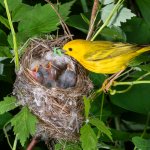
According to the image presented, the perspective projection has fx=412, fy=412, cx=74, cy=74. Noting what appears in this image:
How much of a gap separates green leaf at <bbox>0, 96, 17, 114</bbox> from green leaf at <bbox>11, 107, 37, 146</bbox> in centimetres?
6

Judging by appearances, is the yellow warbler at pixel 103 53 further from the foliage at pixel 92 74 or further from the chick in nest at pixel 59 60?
the chick in nest at pixel 59 60

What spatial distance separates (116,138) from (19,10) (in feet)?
2.66

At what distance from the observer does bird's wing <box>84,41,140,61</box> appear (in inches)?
72.5

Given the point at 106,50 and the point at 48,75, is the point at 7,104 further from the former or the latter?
the point at 106,50

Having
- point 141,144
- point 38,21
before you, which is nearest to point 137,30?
point 38,21

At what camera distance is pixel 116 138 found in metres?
2.07

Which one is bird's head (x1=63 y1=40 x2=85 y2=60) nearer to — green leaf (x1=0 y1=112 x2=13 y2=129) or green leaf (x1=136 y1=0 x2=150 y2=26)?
green leaf (x1=0 y1=112 x2=13 y2=129)

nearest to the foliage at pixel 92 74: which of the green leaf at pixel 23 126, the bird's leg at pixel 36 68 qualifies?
the green leaf at pixel 23 126

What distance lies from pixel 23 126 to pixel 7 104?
0.46 feet

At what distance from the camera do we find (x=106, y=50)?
6.23ft

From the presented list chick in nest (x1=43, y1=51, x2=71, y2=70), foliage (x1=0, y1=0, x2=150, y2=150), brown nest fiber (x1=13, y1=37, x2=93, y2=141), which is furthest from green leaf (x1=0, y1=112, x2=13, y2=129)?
chick in nest (x1=43, y1=51, x2=71, y2=70)

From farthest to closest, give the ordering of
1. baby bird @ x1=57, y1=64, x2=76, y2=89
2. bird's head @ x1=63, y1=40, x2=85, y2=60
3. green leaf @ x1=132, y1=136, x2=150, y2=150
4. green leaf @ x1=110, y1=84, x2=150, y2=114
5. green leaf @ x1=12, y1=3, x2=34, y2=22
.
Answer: green leaf @ x1=110, y1=84, x2=150, y2=114 < baby bird @ x1=57, y1=64, x2=76, y2=89 < bird's head @ x1=63, y1=40, x2=85, y2=60 < green leaf @ x1=12, y1=3, x2=34, y2=22 < green leaf @ x1=132, y1=136, x2=150, y2=150

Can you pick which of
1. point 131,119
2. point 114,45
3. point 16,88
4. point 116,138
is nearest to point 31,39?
point 16,88

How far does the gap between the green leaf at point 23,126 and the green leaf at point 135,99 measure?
75 cm
